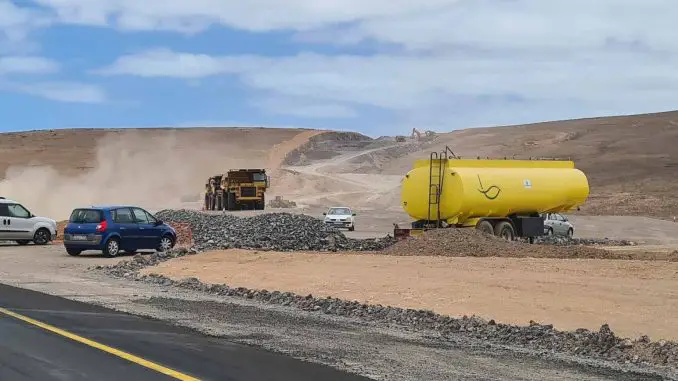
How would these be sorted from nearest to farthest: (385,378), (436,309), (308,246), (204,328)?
(385,378) → (204,328) → (436,309) → (308,246)

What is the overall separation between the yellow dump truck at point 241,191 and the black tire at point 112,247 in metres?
33.9

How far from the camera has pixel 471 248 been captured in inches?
1145

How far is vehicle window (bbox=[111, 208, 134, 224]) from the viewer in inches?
1133

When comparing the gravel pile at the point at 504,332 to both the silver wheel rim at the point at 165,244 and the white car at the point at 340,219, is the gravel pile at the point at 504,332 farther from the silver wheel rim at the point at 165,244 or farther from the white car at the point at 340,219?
the white car at the point at 340,219

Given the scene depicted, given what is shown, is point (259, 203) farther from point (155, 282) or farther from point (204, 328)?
point (204, 328)

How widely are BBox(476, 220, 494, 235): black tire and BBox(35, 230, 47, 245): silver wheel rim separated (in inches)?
671

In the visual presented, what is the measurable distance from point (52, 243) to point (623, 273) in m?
23.2

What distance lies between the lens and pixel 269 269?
23.8 metres

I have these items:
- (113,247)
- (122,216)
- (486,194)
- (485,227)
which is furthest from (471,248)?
(113,247)

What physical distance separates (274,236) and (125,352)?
25758 mm

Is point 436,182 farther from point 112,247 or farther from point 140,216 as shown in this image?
point 112,247

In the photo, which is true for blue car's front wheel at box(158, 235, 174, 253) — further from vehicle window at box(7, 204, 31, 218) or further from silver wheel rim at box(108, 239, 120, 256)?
vehicle window at box(7, 204, 31, 218)

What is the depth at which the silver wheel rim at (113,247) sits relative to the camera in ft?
93.0

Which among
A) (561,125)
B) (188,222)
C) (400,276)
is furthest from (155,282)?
(561,125)
